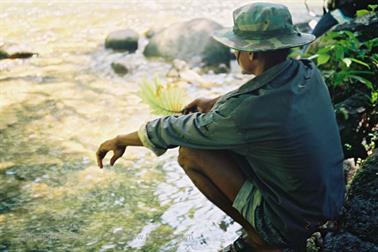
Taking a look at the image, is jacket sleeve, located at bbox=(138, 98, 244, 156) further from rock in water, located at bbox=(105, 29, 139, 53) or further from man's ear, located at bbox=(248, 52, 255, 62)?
→ rock in water, located at bbox=(105, 29, 139, 53)

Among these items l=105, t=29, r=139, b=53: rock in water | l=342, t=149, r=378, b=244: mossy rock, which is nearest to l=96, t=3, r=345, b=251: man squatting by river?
l=342, t=149, r=378, b=244: mossy rock

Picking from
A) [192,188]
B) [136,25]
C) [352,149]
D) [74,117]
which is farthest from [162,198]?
[136,25]

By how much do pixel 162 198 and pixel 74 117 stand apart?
2.48 metres

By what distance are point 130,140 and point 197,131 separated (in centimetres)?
50

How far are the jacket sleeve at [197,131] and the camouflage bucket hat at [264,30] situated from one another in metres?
0.35

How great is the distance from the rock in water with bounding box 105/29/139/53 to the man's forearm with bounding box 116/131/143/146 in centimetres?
729

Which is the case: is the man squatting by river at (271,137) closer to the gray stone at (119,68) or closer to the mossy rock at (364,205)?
the mossy rock at (364,205)

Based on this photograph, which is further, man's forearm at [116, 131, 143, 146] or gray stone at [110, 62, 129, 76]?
gray stone at [110, 62, 129, 76]

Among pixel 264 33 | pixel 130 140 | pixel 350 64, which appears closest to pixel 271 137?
pixel 264 33

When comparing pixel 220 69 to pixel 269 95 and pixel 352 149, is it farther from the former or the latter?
pixel 269 95

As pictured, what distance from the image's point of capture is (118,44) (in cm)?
1041

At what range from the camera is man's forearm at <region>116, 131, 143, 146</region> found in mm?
3137

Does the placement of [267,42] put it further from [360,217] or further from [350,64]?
[350,64]

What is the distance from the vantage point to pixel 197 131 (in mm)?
2898
